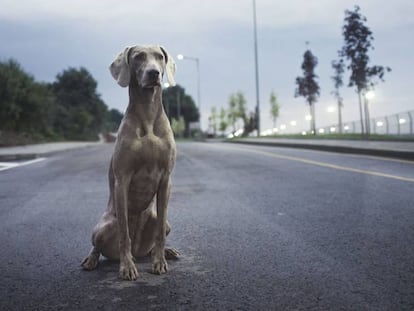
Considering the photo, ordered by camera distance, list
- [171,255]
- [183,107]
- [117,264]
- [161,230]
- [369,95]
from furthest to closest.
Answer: [183,107] → [369,95] → [171,255] → [117,264] → [161,230]

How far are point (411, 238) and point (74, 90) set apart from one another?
73.2 meters

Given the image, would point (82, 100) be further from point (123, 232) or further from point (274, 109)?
point (123, 232)

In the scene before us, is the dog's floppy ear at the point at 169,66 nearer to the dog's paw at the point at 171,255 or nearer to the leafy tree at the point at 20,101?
the dog's paw at the point at 171,255

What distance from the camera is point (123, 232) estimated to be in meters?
3.23

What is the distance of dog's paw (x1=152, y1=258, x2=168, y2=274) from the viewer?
3.25 meters

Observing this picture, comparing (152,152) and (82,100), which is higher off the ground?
(82,100)

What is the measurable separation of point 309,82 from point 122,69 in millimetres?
47233

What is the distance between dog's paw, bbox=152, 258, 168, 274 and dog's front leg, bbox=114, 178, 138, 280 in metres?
0.13

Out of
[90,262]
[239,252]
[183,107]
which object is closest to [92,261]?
[90,262]

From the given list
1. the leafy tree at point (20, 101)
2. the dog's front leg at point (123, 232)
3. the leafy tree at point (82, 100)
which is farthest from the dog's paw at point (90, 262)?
the leafy tree at point (82, 100)

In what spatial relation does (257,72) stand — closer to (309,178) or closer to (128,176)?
(309,178)

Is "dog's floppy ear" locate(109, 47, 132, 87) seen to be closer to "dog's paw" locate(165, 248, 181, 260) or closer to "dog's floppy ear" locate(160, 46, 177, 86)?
A: "dog's floppy ear" locate(160, 46, 177, 86)

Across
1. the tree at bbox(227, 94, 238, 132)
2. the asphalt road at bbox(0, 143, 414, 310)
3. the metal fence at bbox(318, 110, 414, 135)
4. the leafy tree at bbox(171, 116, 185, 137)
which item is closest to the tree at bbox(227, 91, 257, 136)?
the tree at bbox(227, 94, 238, 132)

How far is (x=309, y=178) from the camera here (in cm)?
920
